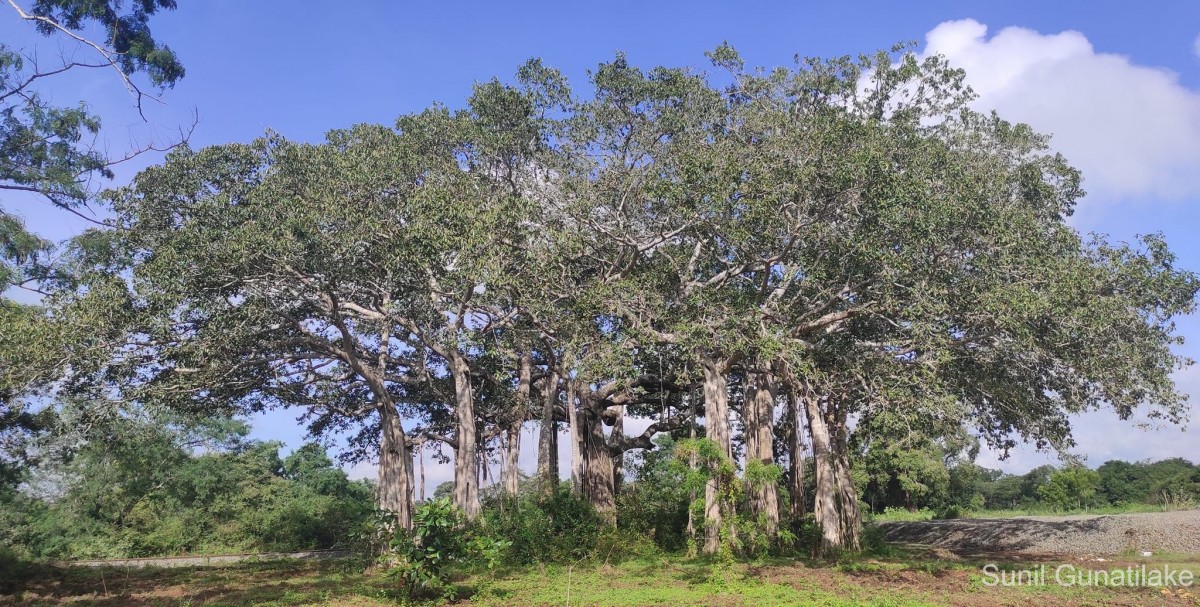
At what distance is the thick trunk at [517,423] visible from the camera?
21.3 meters

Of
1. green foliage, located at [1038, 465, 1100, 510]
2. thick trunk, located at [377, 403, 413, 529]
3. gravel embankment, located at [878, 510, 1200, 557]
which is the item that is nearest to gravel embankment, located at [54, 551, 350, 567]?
thick trunk, located at [377, 403, 413, 529]

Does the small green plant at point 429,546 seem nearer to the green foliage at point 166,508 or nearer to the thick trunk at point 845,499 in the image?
the thick trunk at point 845,499

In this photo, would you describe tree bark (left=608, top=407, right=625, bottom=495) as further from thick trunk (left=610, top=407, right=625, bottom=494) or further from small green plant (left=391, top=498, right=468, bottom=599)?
small green plant (left=391, top=498, right=468, bottom=599)

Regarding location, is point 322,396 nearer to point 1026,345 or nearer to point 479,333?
point 479,333

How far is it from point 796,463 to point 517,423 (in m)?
7.88

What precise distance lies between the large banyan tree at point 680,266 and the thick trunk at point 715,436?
0.21ft

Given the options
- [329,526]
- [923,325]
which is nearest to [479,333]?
[923,325]

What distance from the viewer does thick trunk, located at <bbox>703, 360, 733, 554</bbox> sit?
15531 millimetres

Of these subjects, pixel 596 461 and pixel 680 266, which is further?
pixel 596 461

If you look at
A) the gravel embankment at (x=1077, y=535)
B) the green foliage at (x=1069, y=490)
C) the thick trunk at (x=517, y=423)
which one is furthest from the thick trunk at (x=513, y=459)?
the green foliage at (x=1069, y=490)

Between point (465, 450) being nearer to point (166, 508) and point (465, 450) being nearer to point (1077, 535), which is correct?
point (1077, 535)

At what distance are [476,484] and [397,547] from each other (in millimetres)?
9136

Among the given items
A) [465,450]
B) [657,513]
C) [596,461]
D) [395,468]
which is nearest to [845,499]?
[657,513]

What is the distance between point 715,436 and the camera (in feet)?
52.9
